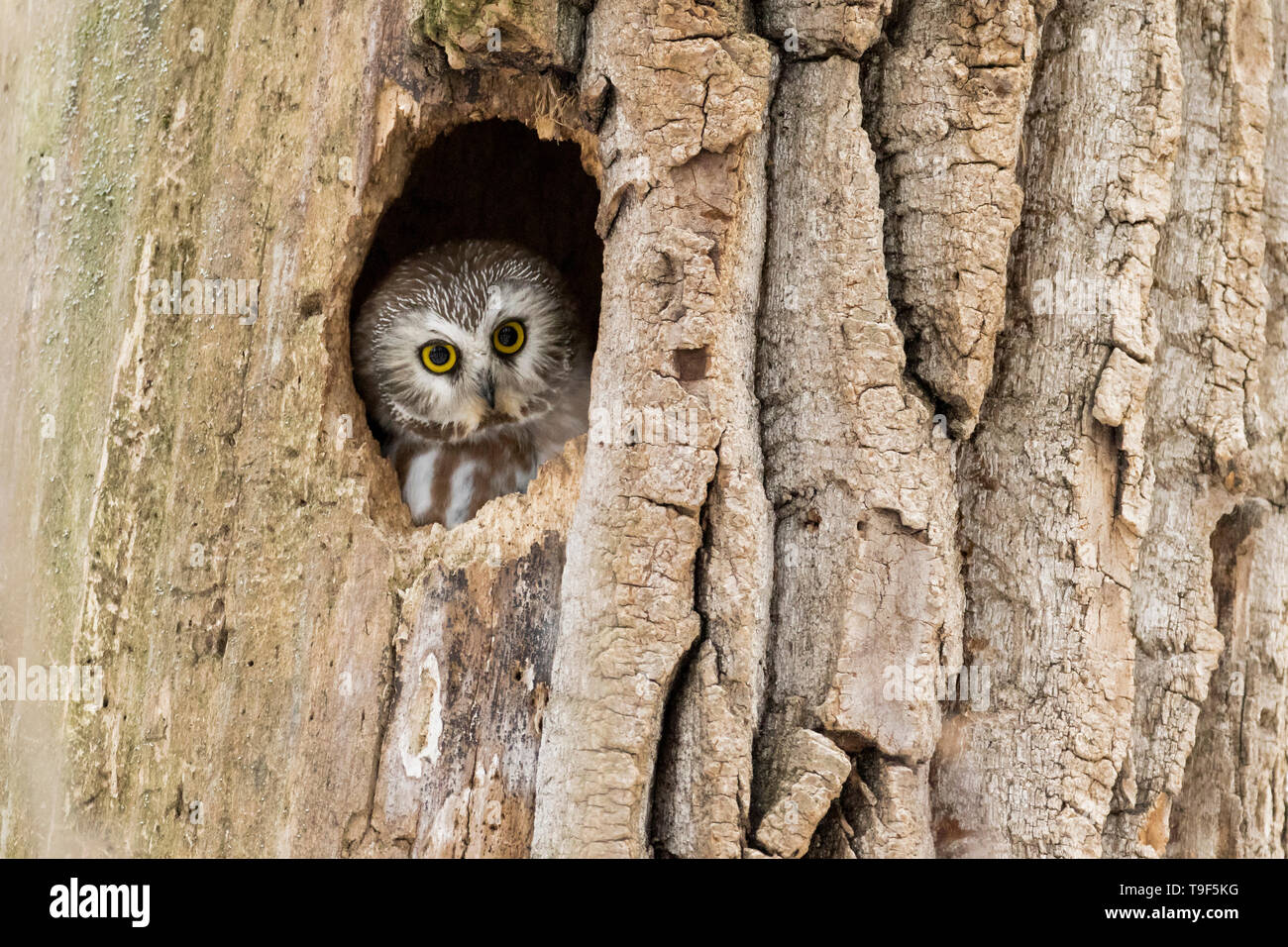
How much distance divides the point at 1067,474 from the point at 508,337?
6.59 feet

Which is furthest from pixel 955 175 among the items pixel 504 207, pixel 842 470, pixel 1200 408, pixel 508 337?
pixel 504 207

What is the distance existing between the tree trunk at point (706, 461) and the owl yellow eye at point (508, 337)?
0.98 m

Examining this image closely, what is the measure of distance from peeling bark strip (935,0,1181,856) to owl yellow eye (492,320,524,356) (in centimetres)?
180

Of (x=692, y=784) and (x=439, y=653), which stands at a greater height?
(x=439, y=653)

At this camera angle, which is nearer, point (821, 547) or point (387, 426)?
point (821, 547)

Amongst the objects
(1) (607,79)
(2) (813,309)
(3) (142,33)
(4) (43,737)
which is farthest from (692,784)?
(3) (142,33)

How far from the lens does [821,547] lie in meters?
2.04

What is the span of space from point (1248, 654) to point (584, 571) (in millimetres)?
1492

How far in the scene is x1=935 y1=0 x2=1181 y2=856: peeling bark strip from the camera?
6.72 ft

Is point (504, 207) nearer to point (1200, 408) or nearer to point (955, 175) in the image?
point (955, 175)

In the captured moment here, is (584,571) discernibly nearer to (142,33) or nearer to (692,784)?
(692,784)

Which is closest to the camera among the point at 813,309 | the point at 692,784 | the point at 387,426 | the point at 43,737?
the point at 692,784

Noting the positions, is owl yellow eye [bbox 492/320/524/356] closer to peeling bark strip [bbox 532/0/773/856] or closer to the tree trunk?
Answer: the tree trunk
